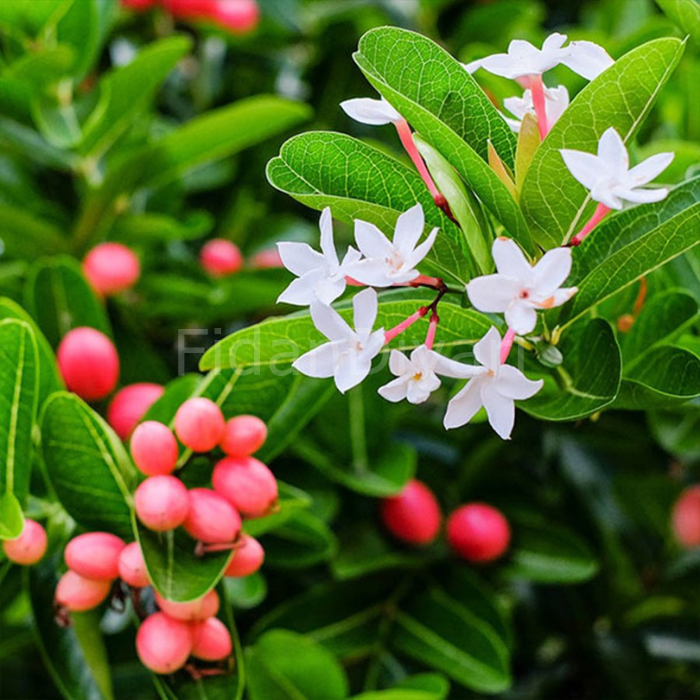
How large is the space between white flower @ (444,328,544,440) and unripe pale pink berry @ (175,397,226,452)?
250 mm


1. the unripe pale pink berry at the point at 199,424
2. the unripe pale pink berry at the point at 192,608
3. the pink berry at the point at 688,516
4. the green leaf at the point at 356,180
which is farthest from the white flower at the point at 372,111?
the pink berry at the point at 688,516

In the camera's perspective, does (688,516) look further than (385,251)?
Yes

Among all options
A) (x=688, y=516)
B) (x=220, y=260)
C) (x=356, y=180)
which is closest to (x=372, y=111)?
(x=356, y=180)

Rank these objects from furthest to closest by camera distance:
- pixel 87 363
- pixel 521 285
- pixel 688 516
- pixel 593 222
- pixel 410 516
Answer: pixel 688 516
pixel 410 516
pixel 87 363
pixel 593 222
pixel 521 285

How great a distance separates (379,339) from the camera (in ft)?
2.12

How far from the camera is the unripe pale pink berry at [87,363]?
1075 mm

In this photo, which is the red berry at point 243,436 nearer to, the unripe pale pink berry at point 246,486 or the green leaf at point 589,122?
the unripe pale pink berry at point 246,486

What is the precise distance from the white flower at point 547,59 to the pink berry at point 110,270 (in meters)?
0.67

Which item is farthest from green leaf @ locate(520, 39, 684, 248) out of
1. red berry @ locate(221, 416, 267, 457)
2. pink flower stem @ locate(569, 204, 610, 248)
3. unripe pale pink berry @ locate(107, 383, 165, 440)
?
unripe pale pink berry @ locate(107, 383, 165, 440)

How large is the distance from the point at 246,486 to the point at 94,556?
0.42 feet

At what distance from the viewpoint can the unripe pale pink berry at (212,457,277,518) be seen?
853 millimetres

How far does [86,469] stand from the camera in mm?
900

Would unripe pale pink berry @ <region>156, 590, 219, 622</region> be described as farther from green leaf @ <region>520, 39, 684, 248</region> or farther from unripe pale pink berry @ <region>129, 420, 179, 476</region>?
green leaf @ <region>520, 39, 684, 248</region>

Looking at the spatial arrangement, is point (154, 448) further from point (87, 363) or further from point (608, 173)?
point (608, 173)
